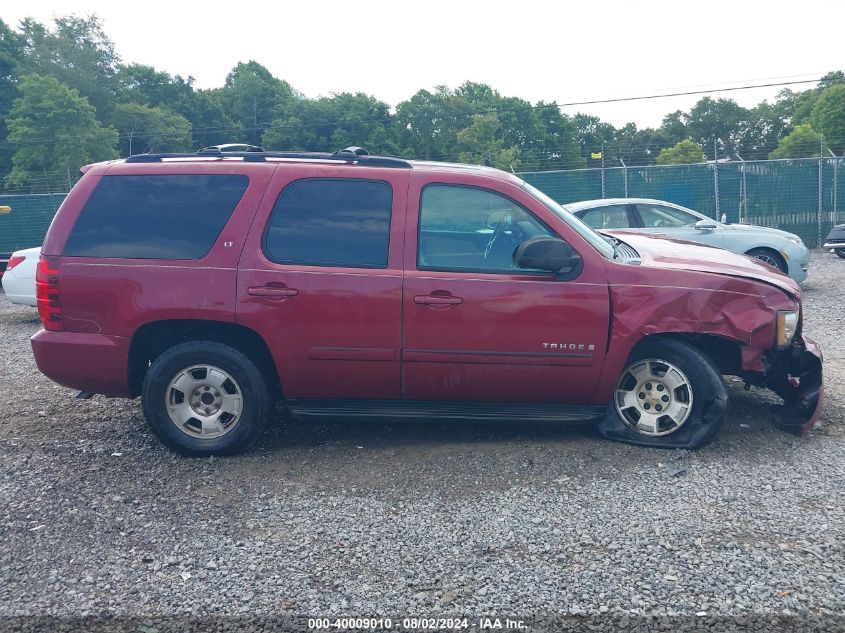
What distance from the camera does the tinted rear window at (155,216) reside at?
4844 mm

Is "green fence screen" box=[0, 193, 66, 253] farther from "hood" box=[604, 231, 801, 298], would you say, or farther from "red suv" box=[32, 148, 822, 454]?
"hood" box=[604, 231, 801, 298]

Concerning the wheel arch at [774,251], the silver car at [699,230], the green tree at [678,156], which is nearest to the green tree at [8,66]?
the green tree at [678,156]

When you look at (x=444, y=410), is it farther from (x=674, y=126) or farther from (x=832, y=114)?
(x=674, y=126)

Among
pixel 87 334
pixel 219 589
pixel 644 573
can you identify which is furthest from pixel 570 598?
pixel 87 334

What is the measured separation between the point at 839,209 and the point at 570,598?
18.4 metres

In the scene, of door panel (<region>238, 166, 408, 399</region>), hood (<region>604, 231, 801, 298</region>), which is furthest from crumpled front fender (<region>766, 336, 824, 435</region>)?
door panel (<region>238, 166, 408, 399</region>)

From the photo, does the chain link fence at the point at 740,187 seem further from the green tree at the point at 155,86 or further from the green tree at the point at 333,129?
the green tree at the point at 155,86

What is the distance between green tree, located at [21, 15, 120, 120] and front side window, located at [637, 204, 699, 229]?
211ft

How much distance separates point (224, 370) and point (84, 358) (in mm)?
914

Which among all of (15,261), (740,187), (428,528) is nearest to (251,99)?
(740,187)

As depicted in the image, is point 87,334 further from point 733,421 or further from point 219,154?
point 733,421

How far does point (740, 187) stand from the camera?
59.9ft

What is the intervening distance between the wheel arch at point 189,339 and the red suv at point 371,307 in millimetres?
13

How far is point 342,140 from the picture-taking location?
58.1m
